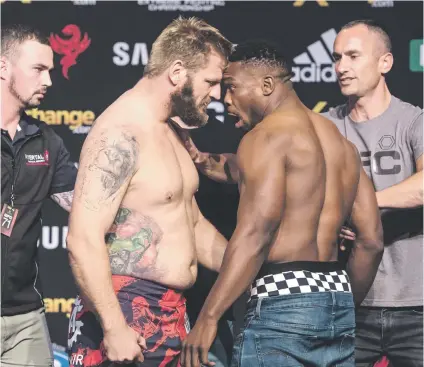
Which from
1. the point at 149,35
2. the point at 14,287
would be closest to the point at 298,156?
the point at 14,287

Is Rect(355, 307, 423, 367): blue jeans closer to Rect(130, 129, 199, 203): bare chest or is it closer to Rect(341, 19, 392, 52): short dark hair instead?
Rect(130, 129, 199, 203): bare chest

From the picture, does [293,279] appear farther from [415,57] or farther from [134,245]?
[415,57]

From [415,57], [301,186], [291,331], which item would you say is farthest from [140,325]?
[415,57]

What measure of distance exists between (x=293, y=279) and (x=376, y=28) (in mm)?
1356

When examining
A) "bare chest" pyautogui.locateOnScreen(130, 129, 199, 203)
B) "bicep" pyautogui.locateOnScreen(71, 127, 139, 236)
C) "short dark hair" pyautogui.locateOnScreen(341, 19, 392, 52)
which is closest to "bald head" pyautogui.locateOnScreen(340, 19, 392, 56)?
"short dark hair" pyautogui.locateOnScreen(341, 19, 392, 52)

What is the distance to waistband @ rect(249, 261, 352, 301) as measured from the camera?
10.9 ft

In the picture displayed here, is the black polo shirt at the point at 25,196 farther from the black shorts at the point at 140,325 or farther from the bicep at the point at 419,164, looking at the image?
the bicep at the point at 419,164

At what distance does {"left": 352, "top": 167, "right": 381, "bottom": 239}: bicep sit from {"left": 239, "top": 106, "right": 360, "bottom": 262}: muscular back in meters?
0.17

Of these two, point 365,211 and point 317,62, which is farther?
point 317,62

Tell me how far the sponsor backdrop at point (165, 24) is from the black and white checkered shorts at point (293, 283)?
1.21 meters

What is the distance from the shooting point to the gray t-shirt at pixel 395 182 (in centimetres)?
390

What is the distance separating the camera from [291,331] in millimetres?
3262

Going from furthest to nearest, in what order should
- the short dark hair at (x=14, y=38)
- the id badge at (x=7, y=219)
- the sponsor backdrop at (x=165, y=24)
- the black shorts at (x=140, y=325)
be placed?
the sponsor backdrop at (x=165, y=24) → the short dark hair at (x=14, y=38) → the id badge at (x=7, y=219) → the black shorts at (x=140, y=325)

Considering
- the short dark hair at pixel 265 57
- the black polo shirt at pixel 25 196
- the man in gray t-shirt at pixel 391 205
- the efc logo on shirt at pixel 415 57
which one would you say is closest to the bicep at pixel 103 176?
the black polo shirt at pixel 25 196
